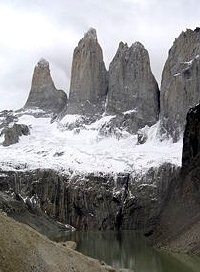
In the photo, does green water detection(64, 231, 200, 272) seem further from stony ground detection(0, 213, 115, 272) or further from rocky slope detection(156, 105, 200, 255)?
stony ground detection(0, 213, 115, 272)

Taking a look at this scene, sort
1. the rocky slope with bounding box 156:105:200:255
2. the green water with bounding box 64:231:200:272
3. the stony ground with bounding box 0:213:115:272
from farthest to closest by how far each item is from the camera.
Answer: the rocky slope with bounding box 156:105:200:255, the green water with bounding box 64:231:200:272, the stony ground with bounding box 0:213:115:272

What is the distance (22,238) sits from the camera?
38.9m

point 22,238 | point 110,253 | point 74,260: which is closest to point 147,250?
point 110,253

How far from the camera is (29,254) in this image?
36656 mm

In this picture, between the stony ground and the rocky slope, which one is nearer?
the stony ground

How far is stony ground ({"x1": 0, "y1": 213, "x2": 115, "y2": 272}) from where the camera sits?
111 feet

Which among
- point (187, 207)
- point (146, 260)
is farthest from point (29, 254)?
point (187, 207)

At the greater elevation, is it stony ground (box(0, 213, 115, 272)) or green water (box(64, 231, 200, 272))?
stony ground (box(0, 213, 115, 272))

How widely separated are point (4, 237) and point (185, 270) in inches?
1697

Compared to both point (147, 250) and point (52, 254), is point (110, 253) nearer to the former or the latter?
point (147, 250)

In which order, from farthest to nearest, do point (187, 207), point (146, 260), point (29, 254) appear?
point (187, 207), point (146, 260), point (29, 254)

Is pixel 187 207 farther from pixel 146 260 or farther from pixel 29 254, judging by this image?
pixel 29 254

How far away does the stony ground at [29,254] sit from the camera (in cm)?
3372

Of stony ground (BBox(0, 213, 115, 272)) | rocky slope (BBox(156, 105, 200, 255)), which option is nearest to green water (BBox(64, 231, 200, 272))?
rocky slope (BBox(156, 105, 200, 255))
